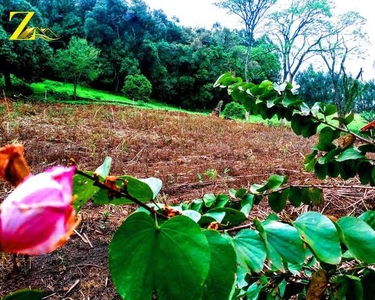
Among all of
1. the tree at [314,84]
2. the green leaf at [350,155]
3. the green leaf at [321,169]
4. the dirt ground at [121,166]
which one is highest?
the tree at [314,84]

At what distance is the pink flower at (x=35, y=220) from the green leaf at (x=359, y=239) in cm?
20

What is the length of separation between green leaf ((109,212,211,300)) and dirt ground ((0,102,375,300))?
0.09 metres

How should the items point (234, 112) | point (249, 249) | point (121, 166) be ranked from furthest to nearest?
point (234, 112) < point (121, 166) < point (249, 249)

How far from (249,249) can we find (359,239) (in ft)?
0.28

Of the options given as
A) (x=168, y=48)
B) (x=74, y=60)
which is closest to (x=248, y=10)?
(x=168, y=48)

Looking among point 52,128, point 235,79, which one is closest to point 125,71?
point 52,128

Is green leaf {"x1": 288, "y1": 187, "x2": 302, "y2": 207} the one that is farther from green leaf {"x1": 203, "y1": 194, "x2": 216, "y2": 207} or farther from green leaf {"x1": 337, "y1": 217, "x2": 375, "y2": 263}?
green leaf {"x1": 337, "y1": 217, "x2": 375, "y2": 263}

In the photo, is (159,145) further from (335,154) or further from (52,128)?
(335,154)

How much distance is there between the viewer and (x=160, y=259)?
0.17m

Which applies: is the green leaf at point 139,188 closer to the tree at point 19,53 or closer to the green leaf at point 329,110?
the green leaf at point 329,110

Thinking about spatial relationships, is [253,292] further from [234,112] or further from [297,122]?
[234,112]

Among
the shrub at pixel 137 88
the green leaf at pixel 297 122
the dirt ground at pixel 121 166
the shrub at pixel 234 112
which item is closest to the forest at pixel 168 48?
the shrub at pixel 137 88

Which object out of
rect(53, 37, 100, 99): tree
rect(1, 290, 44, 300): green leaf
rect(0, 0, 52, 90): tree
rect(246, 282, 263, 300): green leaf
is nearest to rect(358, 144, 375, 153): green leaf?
rect(246, 282, 263, 300): green leaf

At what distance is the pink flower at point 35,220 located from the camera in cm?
11
